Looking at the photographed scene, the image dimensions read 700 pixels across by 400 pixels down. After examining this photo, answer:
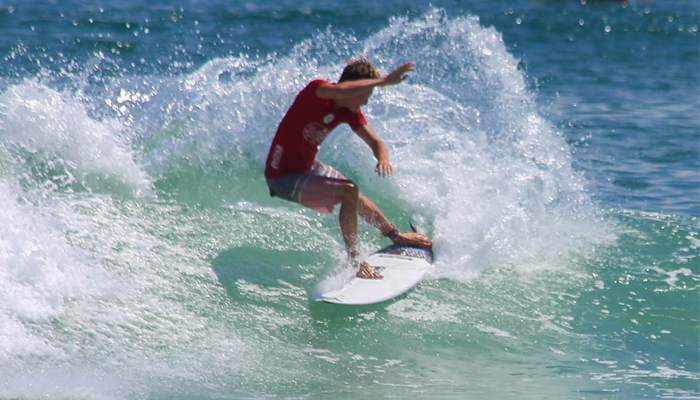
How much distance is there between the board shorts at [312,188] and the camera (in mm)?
5668

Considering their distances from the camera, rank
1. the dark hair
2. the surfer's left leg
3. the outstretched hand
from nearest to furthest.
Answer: the outstretched hand
the dark hair
the surfer's left leg

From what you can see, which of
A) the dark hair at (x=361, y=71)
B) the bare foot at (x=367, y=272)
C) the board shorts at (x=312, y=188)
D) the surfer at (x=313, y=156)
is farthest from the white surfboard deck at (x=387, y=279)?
the dark hair at (x=361, y=71)

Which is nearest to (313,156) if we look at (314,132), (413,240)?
(314,132)

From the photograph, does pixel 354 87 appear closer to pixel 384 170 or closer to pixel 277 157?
pixel 384 170

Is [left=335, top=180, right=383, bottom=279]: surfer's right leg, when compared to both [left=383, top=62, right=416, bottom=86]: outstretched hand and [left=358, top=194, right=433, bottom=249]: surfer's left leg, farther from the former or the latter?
[left=383, top=62, right=416, bottom=86]: outstretched hand

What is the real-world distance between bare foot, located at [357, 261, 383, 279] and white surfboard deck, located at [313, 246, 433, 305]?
28mm

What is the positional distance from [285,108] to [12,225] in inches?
133

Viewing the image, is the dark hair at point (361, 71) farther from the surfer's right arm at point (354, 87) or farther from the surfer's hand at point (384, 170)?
the surfer's hand at point (384, 170)

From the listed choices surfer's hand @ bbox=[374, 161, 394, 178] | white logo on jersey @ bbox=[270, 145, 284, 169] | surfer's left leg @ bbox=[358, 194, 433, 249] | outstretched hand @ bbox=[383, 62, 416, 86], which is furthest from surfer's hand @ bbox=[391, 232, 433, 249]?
outstretched hand @ bbox=[383, 62, 416, 86]

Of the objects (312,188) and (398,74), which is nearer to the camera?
(398,74)

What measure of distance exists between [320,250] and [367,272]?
72cm

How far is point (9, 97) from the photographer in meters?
6.91

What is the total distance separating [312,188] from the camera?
5.68 meters

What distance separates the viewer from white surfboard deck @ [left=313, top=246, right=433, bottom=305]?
557cm
